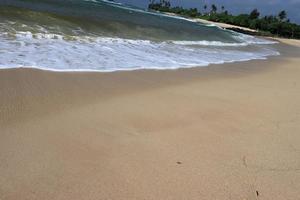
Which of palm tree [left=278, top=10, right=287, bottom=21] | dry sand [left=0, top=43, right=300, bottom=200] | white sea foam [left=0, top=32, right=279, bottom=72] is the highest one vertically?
palm tree [left=278, top=10, right=287, bottom=21]

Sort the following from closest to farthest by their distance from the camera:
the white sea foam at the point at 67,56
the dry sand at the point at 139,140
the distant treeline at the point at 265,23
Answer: the dry sand at the point at 139,140, the white sea foam at the point at 67,56, the distant treeline at the point at 265,23

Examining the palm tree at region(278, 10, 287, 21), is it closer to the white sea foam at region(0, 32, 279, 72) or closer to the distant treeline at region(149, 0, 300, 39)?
the distant treeline at region(149, 0, 300, 39)

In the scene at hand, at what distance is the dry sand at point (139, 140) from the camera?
2.98 metres

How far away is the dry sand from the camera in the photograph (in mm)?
2979

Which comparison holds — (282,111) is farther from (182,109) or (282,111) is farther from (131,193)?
(131,193)

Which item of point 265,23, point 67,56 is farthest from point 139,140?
point 265,23

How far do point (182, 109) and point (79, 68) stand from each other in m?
2.90

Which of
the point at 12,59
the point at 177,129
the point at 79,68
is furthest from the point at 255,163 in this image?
the point at 12,59

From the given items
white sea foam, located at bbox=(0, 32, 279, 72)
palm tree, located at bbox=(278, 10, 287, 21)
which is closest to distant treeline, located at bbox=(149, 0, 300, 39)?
palm tree, located at bbox=(278, 10, 287, 21)

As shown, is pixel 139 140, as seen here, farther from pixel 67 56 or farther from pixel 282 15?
pixel 282 15

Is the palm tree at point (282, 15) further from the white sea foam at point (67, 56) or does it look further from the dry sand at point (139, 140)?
the dry sand at point (139, 140)

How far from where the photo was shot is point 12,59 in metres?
7.12

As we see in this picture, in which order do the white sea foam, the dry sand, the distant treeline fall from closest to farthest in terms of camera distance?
the dry sand, the white sea foam, the distant treeline

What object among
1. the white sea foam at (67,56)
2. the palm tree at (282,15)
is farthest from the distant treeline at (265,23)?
the white sea foam at (67,56)
